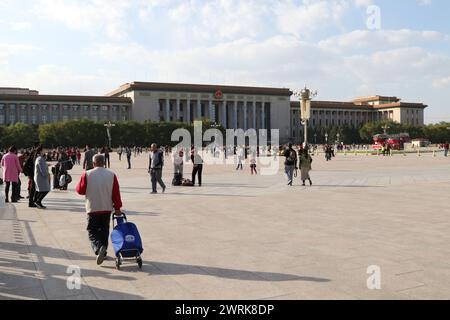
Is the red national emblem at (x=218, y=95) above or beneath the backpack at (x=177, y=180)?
above

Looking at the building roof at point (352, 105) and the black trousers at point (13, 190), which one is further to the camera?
the building roof at point (352, 105)

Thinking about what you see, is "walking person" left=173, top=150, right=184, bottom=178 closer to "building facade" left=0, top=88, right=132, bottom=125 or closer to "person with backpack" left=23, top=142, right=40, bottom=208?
"person with backpack" left=23, top=142, right=40, bottom=208

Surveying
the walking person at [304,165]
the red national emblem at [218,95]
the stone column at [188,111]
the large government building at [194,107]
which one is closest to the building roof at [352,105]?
the large government building at [194,107]

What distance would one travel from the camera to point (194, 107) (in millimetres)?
116625

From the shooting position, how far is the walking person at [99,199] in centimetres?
615

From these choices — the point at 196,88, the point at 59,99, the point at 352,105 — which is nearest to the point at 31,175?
the point at 59,99

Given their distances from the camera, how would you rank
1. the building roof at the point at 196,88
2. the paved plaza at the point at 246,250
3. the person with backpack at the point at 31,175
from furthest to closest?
the building roof at the point at 196,88, the person with backpack at the point at 31,175, the paved plaza at the point at 246,250

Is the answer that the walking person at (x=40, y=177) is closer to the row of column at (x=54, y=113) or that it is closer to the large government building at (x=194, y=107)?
the large government building at (x=194, y=107)

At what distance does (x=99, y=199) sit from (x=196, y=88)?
108407mm

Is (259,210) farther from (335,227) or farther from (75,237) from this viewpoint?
(75,237)

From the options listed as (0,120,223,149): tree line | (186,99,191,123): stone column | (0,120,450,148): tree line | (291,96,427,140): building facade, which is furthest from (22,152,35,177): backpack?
(291,96,427,140): building facade

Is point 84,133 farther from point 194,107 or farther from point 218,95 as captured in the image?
point 194,107

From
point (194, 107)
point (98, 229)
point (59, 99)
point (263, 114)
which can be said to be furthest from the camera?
point (263, 114)

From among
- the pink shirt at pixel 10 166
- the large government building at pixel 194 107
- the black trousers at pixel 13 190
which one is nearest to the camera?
the pink shirt at pixel 10 166
